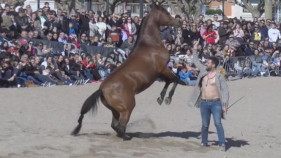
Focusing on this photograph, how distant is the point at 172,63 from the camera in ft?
74.4

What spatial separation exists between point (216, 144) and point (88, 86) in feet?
28.0

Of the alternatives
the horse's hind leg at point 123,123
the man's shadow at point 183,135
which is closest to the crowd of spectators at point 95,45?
the man's shadow at point 183,135

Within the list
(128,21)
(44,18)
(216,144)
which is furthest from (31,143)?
(128,21)

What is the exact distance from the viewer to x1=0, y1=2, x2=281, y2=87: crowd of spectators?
1980 centimetres

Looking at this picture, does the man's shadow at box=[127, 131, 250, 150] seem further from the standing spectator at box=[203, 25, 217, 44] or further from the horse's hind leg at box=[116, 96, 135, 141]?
the standing spectator at box=[203, 25, 217, 44]

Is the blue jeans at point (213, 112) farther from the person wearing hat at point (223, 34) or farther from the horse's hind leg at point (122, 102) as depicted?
the person wearing hat at point (223, 34)

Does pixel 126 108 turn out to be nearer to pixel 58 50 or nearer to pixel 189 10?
pixel 58 50

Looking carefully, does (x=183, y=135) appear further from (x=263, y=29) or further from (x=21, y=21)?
(x=263, y=29)

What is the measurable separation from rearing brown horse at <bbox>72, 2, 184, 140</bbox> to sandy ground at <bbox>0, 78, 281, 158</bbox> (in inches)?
20.0

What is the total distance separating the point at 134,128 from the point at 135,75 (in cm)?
203

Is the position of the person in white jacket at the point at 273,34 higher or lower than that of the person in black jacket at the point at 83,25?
lower

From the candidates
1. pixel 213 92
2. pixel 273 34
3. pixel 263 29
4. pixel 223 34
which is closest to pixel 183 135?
pixel 213 92

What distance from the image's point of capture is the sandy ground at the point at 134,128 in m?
10.8

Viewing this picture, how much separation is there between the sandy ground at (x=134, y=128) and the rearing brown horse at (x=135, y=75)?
1.66 feet
